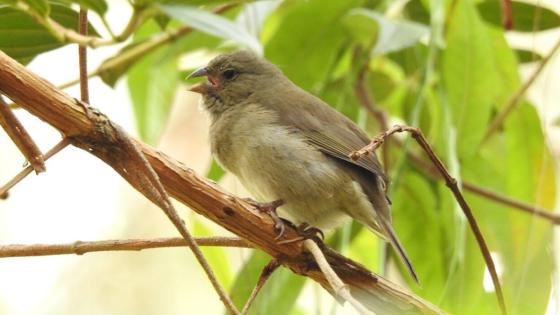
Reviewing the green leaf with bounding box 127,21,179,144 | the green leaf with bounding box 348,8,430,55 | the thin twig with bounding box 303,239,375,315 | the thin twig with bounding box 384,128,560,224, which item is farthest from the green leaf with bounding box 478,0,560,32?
the thin twig with bounding box 303,239,375,315

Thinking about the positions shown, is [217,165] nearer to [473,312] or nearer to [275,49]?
[275,49]

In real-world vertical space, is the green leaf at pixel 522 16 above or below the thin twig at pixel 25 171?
above

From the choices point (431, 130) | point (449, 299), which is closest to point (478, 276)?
point (449, 299)

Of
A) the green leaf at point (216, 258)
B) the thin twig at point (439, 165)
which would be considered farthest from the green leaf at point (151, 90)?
the thin twig at point (439, 165)

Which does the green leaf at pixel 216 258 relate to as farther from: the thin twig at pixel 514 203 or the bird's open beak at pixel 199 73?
the thin twig at pixel 514 203

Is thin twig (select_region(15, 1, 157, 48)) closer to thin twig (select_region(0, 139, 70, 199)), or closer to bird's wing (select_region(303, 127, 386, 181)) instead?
thin twig (select_region(0, 139, 70, 199))

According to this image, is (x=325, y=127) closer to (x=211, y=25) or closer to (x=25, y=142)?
(x=211, y=25)
